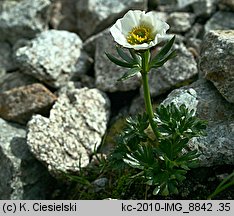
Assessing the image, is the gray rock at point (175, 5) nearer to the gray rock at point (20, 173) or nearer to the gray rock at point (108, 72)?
the gray rock at point (108, 72)

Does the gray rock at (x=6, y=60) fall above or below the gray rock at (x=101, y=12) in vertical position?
below

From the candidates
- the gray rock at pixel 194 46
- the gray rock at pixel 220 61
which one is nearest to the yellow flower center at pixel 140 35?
the gray rock at pixel 220 61

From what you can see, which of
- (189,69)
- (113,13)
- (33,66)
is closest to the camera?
(189,69)

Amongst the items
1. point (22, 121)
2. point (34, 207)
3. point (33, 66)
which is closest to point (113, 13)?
point (33, 66)

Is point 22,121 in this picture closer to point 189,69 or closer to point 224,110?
point 189,69

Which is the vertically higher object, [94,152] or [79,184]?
[94,152]
